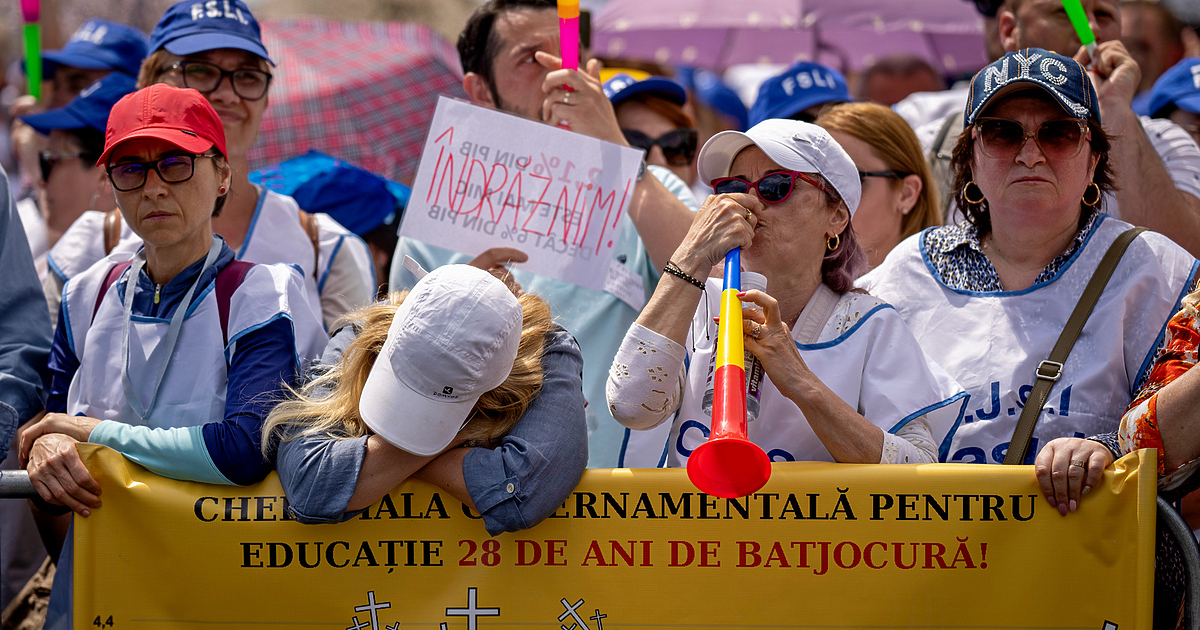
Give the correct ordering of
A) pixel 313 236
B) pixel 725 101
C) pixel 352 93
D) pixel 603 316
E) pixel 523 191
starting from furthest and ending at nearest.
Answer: pixel 352 93 → pixel 725 101 → pixel 313 236 → pixel 603 316 → pixel 523 191

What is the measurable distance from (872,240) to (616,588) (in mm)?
1740

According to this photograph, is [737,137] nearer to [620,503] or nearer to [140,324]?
[620,503]

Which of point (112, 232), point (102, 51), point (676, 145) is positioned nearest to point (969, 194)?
point (676, 145)

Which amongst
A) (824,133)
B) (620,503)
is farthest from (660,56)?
(620,503)

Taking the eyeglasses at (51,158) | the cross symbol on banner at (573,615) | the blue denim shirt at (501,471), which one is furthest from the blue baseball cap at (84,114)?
the cross symbol on banner at (573,615)

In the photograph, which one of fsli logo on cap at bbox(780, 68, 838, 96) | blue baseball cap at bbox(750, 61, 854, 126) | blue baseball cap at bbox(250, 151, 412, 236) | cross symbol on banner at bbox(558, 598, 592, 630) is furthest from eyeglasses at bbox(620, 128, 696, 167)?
cross symbol on banner at bbox(558, 598, 592, 630)

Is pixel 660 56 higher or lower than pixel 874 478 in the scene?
higher

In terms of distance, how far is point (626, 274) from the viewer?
3.27 meters

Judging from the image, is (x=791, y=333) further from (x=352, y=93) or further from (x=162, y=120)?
(x=352, y=93)

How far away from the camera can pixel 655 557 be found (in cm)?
233

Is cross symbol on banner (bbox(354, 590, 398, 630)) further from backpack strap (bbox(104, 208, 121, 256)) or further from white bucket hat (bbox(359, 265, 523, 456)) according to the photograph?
backpack strap (bbox(104, 208, 121, 256))

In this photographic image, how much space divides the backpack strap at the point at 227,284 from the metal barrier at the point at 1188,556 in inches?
81.3

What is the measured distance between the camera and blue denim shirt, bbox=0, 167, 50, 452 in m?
2.86

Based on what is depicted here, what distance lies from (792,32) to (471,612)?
5500 millimetres
